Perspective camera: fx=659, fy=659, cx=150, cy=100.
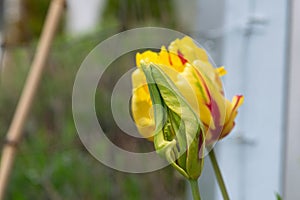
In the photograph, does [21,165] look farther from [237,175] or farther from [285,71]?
[285,71]

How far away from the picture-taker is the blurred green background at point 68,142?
5.30 feet

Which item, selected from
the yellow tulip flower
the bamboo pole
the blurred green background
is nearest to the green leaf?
the yellow tulip flower

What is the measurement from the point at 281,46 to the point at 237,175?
248 mm

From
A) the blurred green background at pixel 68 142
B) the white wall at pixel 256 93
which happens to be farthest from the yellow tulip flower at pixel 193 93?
the blurred green background at pixel 68 142

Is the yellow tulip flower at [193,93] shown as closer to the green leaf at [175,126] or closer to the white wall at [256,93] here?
the green leaf at [175,126]

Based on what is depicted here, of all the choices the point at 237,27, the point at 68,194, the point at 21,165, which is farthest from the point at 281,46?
the point at 21,165

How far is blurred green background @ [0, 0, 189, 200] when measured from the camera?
1.62 metres

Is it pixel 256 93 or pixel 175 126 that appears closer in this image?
pixel 175 126

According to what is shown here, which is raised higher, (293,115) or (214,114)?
(214,114)

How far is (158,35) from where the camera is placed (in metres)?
1.44

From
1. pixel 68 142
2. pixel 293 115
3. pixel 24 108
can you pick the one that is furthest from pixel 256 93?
pixel 68 142

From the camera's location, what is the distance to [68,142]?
1.88 metres

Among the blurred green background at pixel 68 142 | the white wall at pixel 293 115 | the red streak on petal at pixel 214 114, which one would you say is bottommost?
the blurred green background at pixel 68 142

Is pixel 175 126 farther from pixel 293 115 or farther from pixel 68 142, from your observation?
pixel 68 142
